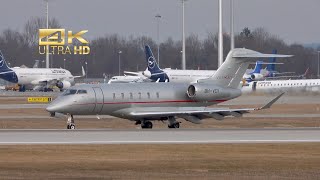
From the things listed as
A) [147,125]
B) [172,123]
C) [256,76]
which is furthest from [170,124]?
[256,76]

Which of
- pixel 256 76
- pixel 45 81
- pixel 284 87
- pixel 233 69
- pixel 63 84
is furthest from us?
pixel 45 81

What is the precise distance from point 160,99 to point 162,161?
20870 mm

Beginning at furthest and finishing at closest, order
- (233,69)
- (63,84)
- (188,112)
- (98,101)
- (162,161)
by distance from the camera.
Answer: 1. (63,84)
2. (233,69)
3. (98,101)
4. (188,112)
5. (162,161)

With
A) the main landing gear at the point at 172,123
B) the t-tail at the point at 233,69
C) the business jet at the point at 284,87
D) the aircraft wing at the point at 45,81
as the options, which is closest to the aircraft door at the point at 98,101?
the main landing gear at the point at 172,123

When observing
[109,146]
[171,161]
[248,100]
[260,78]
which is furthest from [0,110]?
[260,78]

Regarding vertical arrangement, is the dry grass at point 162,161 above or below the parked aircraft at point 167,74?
below

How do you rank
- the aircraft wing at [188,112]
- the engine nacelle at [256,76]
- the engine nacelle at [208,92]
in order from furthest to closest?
the engine nacelle at [256,76]
the engine nacelle at [208,92]
the aircraft wing at [188,112]

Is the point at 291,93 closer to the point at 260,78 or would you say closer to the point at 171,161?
the point at 260,78

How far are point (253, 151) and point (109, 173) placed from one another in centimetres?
836

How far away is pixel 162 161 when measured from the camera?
3241 cm

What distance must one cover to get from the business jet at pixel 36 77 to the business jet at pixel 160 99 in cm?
9936

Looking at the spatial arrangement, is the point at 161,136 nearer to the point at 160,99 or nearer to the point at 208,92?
the point at 160,99

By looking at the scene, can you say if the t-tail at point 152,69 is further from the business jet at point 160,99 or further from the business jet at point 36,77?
the business jet at point 160,99

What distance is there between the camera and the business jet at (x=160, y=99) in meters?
50.8
